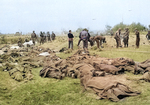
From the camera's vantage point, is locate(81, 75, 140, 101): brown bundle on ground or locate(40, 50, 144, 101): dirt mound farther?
locate(40, 50, 144, 101): dirt mound

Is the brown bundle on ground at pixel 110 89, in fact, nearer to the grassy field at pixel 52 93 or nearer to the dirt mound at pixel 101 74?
the dirt mound at pixel 101 74

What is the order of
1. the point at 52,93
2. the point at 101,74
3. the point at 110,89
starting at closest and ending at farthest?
the point at 110,89 < the point at 52,93 < the point at 101,74

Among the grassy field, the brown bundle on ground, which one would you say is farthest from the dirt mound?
the grassy field

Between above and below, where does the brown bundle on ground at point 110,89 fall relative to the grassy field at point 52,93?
above

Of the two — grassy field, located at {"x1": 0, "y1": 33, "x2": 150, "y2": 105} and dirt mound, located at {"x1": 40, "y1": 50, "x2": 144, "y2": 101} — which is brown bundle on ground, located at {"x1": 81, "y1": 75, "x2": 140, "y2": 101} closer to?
dirt mound, located at {"x1": 40, "y1": 50, "x2": 144, "y2": 101}

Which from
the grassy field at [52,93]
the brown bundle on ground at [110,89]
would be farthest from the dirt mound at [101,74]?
the grassy field at [52,93]

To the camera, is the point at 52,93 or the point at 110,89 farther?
the point at 52,93

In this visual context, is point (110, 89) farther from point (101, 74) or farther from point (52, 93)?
point (52, 93)

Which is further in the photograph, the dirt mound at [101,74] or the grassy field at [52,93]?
the dirt mound at [101,74]

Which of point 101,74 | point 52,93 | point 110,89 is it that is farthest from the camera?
point 101,74

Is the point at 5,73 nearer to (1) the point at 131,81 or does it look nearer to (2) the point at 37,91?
(2) the point at 37,91

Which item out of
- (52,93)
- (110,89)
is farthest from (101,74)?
(52,93)

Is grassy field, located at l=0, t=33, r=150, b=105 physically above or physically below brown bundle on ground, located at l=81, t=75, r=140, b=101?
below

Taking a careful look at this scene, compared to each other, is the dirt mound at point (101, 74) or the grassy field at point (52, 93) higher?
the dirt mound at point (101, 74)
